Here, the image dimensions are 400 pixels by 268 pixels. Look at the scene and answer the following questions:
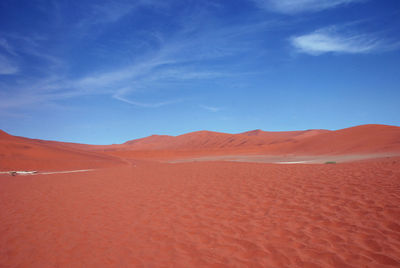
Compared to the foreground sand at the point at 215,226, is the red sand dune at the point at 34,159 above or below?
above

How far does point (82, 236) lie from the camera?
194 inches

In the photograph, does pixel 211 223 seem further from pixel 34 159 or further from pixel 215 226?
pixel 34 159

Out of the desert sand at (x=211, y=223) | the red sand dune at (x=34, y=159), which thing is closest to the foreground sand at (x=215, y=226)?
the desert sand at (x=211, y=223)

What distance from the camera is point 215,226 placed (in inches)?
207

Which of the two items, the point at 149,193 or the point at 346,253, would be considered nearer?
the point at 346,253

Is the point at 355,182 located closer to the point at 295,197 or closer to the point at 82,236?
the point at 295,197

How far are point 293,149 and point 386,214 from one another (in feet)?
113

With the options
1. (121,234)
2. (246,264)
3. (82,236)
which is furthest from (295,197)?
(82,236)

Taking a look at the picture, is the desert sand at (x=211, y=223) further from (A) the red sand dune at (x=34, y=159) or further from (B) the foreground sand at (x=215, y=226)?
(A) the red sand dune at (x=34, y=159)

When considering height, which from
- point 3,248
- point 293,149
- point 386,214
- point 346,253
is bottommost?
point 3,248

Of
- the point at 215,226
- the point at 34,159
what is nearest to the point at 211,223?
the point at 215,226

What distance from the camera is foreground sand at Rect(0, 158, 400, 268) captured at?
3875mm

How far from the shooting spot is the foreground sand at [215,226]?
3.88 metres

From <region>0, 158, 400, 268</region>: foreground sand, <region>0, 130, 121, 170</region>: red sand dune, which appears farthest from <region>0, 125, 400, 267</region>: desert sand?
<region>0, 130, 121, 170</region>: red sand dune
